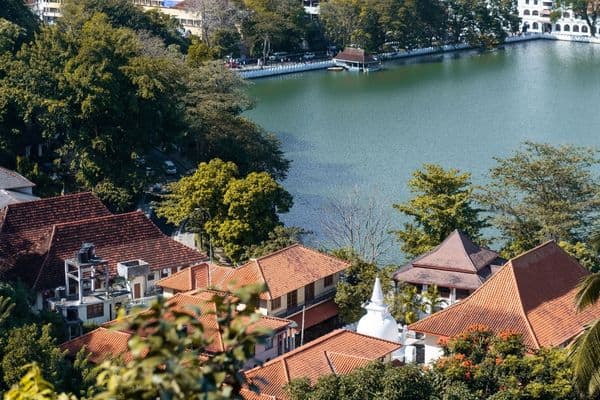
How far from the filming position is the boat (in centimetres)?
5562

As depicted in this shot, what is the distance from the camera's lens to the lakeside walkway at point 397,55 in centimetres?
5406

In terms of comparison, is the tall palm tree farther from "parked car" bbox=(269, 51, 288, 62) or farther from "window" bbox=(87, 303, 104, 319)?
"parked car" bbox=(269, 51, 288, 62)

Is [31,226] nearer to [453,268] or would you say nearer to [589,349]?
[453,268]

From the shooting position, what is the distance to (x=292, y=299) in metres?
20.0

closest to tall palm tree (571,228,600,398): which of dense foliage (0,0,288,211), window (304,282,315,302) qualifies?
window (304,282,315,302)

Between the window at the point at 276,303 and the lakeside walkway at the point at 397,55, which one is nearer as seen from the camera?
the window at the point at 276,303

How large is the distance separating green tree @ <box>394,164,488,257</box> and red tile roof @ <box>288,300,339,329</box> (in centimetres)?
284

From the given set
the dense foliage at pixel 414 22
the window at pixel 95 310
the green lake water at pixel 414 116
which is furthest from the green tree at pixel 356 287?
the dense foliage at pixel 414 22

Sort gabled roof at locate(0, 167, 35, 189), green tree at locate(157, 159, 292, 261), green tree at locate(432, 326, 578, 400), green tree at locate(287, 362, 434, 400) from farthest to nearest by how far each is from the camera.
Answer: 1. gabled roof at locate(0, 167, 35, 189)
2. green tree at locate(157, 159, 292, 261)
3. green tree at locate(432, 326, 578, 400)
4. green tree at locate(287, 362, 434, 400)

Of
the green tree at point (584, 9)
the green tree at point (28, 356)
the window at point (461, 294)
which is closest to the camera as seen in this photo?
the green tree at point (28, 356)

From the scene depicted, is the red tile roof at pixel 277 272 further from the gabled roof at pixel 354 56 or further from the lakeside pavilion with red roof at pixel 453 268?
the gabled roof at pixel 354 56

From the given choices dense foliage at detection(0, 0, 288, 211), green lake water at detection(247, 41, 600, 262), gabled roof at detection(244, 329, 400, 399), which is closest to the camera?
gabled roof at detection(244, 329, 400, 399)

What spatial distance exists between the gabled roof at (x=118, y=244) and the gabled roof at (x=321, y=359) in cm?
567

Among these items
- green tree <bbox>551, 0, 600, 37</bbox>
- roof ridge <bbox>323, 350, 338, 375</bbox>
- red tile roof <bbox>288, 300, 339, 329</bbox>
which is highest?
green tree <bbox>551, 0, 600, 37</bbox>
